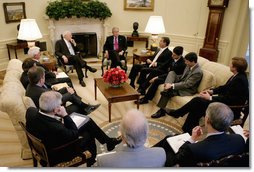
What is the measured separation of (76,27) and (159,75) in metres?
3.20

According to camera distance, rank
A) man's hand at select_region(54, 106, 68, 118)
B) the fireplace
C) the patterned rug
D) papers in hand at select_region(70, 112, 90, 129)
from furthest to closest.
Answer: the fireplace → the patterned rug → papers in hand at select_region(70, 112, 90, 129) → man's hand at select_region(54, 106, 68, 118)

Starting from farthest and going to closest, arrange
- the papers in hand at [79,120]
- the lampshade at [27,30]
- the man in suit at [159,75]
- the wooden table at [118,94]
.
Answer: the lampshade at [27,30], the man in suit at [159,75], the wooden table at [118,94], the papers in hand at [79,120]

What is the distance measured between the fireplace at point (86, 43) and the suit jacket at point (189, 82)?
359cm

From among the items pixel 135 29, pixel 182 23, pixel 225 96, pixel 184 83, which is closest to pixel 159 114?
pixel 184 83

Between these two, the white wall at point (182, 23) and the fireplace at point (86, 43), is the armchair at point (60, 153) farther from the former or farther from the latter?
the fireplace at point (86, 43)

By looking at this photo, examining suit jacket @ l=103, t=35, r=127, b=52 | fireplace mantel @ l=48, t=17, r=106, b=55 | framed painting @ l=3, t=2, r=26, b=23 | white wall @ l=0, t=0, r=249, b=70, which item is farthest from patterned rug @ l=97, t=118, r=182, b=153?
framed painting @ l=3, t=2, r=26, b=23

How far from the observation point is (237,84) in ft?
9.60

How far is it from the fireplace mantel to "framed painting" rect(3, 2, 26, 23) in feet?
2.30

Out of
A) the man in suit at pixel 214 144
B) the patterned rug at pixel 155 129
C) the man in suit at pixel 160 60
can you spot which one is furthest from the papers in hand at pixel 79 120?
the man in suit at pixel 160 60

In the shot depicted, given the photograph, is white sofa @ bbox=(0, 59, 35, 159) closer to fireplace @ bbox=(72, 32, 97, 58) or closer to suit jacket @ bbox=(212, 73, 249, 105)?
suit jacket @ bbox=(212, 73, 249, 105)

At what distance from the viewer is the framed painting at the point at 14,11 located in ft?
17.6

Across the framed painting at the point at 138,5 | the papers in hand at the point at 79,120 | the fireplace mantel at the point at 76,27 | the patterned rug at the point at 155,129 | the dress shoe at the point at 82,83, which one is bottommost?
the patterned rug at the point at 155,129

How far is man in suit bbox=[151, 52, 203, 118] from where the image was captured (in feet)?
11.7

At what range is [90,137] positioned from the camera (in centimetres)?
260
